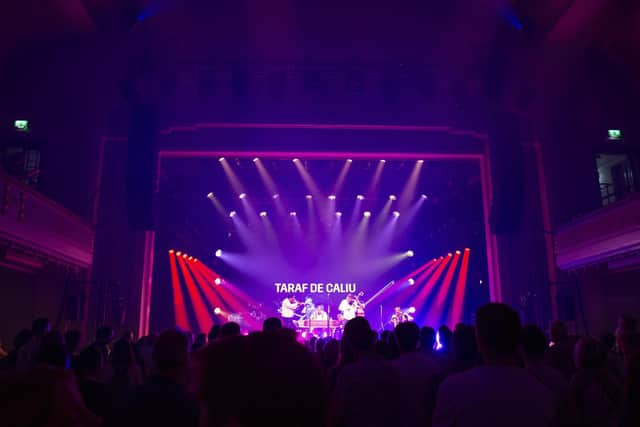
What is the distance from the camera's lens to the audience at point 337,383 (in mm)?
945

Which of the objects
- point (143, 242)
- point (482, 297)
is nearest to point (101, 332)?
point (143, 242)

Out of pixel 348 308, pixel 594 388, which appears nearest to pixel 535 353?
pixel 594 388

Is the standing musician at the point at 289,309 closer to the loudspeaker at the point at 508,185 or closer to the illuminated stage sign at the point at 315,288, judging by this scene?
the illuminated stage sign at the point at 315,288

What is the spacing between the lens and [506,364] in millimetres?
1862

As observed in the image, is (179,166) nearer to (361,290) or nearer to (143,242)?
(143,242)

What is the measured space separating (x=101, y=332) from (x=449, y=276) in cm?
1341

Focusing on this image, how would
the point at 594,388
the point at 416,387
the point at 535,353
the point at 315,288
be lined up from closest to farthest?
the point at 594,388 → the point at 535,353 → the point at 416,387 → the point at 315,288

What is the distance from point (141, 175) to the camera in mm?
8688

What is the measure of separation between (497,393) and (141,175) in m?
8.02

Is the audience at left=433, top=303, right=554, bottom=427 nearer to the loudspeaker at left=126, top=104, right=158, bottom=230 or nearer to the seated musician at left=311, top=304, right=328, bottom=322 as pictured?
the loudspeaker at left=126, top=104, right=158, bottom=230

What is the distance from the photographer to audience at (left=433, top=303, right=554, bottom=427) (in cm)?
173

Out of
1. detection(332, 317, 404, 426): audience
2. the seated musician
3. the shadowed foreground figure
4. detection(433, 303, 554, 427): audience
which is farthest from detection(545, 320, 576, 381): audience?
the seated musician

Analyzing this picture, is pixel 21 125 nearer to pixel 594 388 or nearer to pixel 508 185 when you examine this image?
pixel 508 185

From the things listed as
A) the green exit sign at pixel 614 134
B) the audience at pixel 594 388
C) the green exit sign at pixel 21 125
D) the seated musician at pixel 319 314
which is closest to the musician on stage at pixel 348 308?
the seated musician at pixel 319 314
